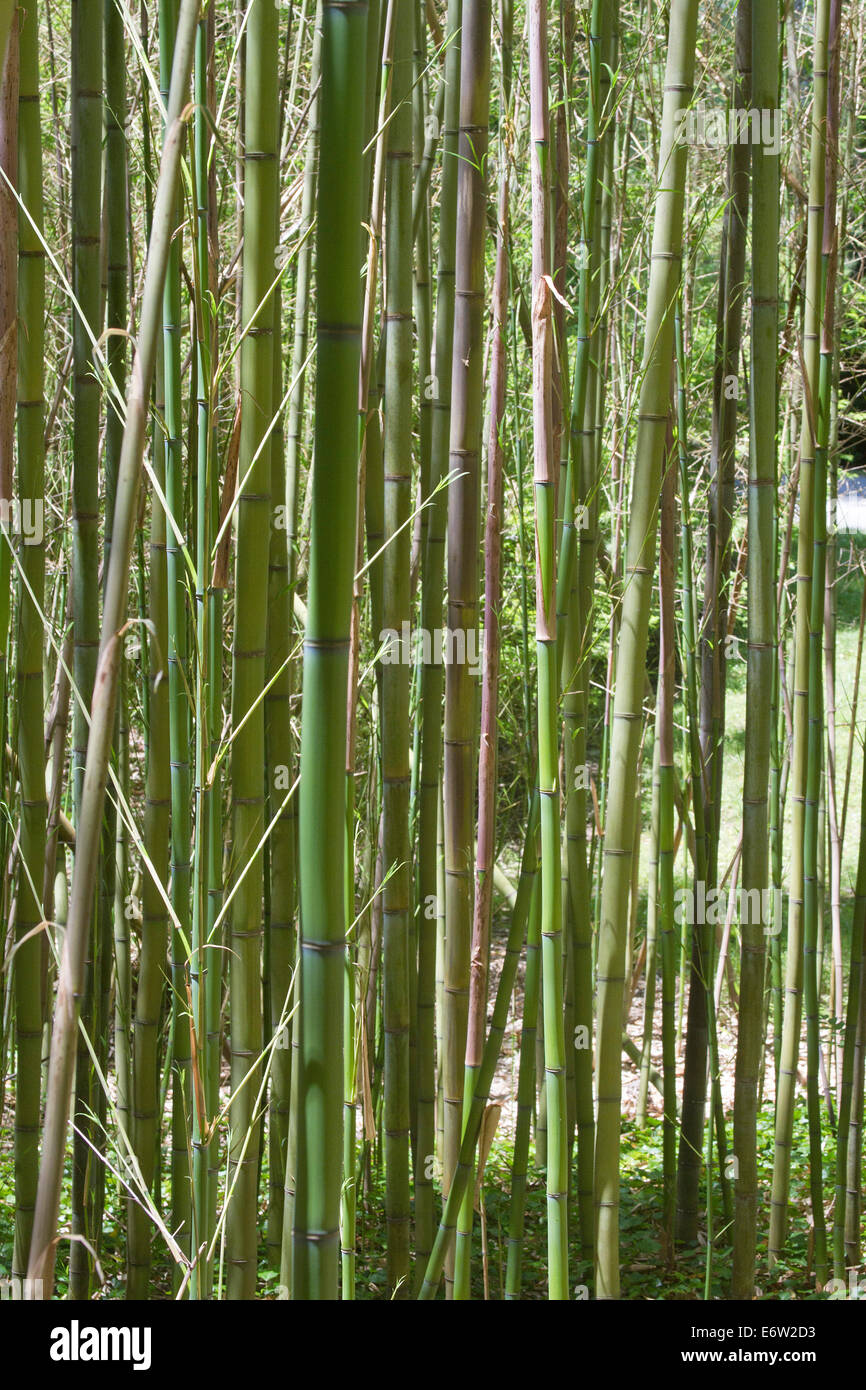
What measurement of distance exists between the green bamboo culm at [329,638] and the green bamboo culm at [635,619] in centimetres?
48

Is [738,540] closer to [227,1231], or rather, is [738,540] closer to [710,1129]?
[710,1129]

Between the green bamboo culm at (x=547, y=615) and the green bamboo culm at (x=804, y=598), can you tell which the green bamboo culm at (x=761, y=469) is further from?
the green bamboo culm at (x=547, y=615)

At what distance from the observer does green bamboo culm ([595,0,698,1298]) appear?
967mm

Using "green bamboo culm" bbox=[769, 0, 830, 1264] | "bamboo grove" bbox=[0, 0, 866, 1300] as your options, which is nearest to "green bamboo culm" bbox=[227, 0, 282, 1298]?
"bamboo grove" bbox=[0, 0, 866, 1300]

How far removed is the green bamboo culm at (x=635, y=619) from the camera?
3.17ft

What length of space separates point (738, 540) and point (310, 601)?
1877 millimetres

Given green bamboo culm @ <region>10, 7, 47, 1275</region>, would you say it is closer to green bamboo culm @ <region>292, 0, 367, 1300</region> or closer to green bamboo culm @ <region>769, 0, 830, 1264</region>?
green bamboo culm @ <region>292, 0, 367, 1300</region>

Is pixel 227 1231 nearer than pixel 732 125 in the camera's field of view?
Yes

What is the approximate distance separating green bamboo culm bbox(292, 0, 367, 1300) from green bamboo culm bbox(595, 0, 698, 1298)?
1.58 feet

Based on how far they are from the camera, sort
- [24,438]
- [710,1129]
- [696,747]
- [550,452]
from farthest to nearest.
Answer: [696,747] < [710,1129] < [24,438] < [550,452]

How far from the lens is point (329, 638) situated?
532mm

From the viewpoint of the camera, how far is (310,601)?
53cm
